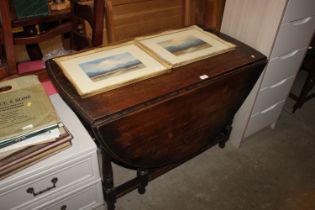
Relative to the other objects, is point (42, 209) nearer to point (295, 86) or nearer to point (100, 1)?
point (100, 1)

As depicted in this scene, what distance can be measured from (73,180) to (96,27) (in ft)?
2.68

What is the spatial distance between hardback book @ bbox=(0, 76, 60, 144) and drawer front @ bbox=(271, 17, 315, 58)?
3.96 ft

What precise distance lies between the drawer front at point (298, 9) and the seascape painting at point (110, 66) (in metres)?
0.80

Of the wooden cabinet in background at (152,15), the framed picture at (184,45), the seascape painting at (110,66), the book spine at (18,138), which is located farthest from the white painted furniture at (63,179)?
the wooden cabinet in background at (152,15)

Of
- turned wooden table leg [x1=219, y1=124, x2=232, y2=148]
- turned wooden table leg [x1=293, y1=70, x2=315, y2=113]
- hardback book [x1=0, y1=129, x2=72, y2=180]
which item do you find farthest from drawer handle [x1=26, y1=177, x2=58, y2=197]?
turned wooden table leg [x1=293, y1=70, x2=315, y2=113]

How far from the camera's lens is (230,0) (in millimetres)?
1564

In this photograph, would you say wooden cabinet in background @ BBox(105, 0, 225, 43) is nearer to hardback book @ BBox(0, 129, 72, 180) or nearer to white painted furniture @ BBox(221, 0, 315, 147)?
white painted furniture @ BBox(221, 0, 315, 147)

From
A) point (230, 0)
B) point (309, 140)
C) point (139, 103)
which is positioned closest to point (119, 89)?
point (139, 103)

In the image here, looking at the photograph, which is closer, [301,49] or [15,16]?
[15,16]

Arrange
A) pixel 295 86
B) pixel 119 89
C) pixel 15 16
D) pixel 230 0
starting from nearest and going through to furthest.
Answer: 1. pixel 119 89
2. pixel 15 16
3. pixel 230 0
4. pixel 295 86

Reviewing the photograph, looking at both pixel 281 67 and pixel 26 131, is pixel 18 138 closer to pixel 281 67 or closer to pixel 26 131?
pixel 26 131

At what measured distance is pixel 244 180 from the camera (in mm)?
1683

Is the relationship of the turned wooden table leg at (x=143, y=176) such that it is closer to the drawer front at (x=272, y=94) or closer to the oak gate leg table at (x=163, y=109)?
the oak gate leg table at (x=163, y=109)

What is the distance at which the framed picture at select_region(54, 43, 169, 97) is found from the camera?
1.09m
